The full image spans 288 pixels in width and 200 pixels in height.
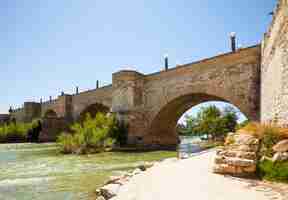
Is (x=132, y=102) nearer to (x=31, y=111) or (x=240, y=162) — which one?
(x=240, y=162)

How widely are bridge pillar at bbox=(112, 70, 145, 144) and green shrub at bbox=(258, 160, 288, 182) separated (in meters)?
24.4

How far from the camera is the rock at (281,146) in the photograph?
7289 mm

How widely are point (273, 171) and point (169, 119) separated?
26.2 meters

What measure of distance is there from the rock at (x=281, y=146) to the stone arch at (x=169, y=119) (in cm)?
1982

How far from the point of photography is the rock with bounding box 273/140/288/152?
7289 mm

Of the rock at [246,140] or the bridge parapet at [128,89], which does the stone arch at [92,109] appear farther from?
the rock at [246,140]

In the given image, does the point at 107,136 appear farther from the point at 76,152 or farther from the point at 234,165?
the point at 234,165

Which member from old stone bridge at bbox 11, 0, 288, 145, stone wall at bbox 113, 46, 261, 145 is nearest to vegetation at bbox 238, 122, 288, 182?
old stone bridge at bbox 11, 0, 288, 145

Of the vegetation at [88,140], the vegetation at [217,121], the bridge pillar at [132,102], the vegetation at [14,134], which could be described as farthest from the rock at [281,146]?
the vegetation at [14,134]

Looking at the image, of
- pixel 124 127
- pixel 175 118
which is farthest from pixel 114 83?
pixel 175 118

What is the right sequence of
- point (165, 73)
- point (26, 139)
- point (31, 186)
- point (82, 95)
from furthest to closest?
point (26, 139)
point (82, 95)
point (165, 73)
point (31, 186)

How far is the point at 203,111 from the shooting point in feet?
157

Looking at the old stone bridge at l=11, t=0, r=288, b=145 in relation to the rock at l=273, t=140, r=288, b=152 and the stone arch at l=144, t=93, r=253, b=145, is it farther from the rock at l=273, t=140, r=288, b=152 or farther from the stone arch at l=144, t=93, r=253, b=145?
the rock at l=273, t=140, r=288, b=152

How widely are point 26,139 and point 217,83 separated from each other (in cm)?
3858
